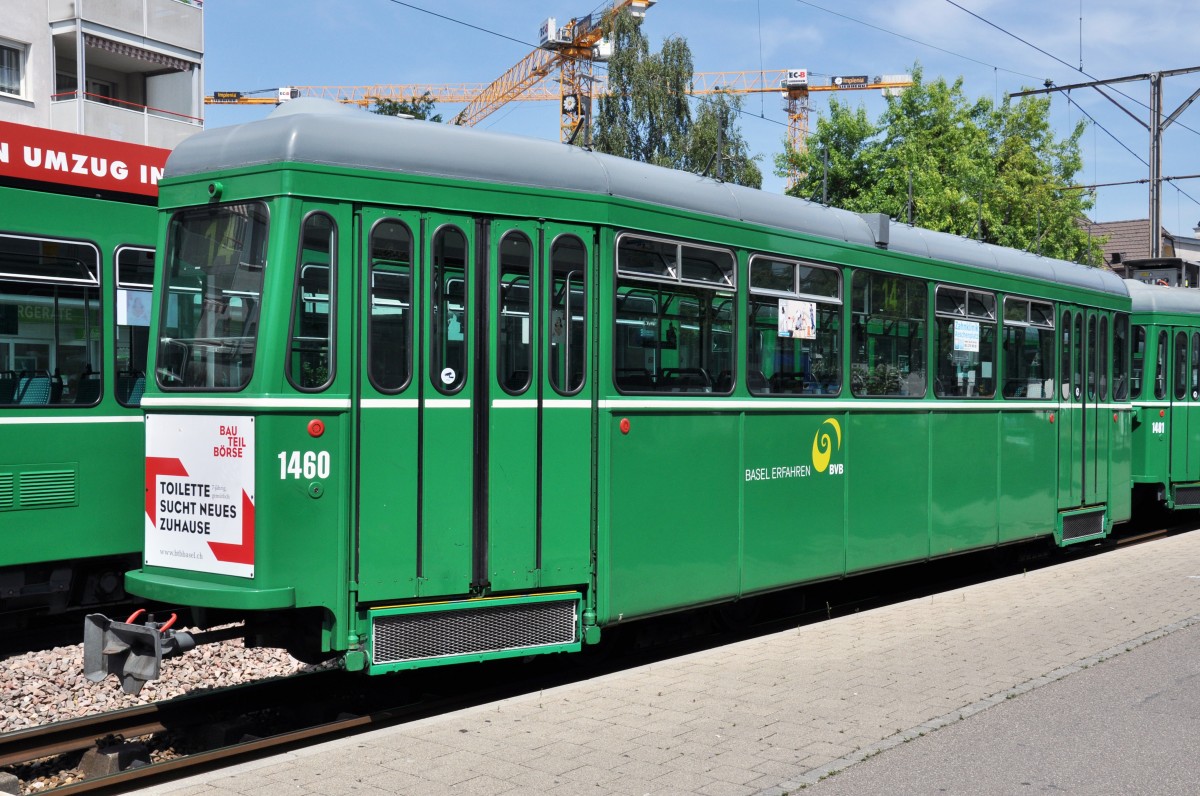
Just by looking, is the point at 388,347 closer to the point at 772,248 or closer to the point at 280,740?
the point at 280,740

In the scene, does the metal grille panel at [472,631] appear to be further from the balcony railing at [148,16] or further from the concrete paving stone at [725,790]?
the balcony railing at [148,16]

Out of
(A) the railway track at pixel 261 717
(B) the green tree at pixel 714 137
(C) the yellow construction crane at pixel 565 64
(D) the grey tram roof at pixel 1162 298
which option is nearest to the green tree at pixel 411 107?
(C) the yellow construction crane at pixel 565 64

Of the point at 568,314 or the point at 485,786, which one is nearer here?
the point at 485,786

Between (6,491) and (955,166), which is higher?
(955,166)

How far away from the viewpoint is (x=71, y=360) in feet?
31.0

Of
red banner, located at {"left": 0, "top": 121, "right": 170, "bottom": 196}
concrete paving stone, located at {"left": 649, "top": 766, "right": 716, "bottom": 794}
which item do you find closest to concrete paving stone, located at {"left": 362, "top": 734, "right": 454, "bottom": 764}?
concrete paving stone, located at {"left": 649, "top": 766, "right": 716, "bottom": 794}

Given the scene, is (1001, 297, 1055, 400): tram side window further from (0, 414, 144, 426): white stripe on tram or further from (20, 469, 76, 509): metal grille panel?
(20, 469, 76, 509): metal grille panel

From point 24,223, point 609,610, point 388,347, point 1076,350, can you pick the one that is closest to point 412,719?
point 609,610

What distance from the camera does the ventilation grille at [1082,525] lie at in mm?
13297

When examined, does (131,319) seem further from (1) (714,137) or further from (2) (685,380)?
(1) (714,137)

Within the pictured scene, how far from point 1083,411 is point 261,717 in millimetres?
9832

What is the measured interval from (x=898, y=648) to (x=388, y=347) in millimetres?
4164

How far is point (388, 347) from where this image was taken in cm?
680

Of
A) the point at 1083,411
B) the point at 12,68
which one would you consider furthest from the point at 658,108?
the point at 1083,411
